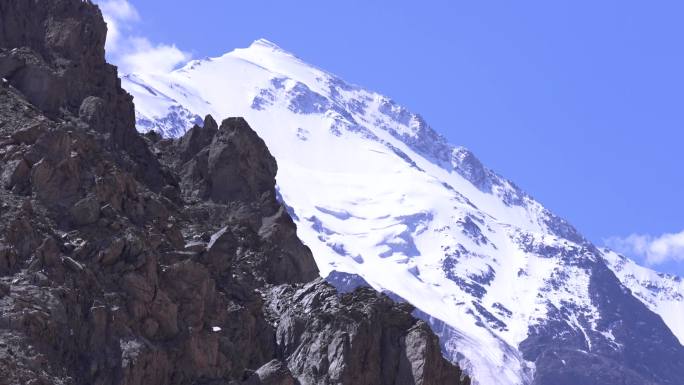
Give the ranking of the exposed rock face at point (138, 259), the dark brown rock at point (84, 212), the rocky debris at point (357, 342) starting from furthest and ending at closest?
the rocky debris at point (357, 342)
the dark brown rock at point (84, 212)
the exposed rock face at point (138, 259)

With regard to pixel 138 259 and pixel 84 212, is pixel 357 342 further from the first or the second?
pixel 84 212

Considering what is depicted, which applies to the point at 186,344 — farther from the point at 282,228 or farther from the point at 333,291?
the point at 282,228

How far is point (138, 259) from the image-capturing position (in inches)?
2768

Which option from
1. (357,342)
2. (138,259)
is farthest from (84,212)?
(357,342)

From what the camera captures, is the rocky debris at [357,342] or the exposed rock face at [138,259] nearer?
the exposed rock face at [138,259]

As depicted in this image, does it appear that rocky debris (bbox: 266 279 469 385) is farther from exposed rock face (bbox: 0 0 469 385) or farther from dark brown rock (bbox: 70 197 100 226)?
dark brown rock (bbox: 70 197 100 226)

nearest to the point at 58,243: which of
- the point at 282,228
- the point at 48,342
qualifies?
the point at 48,342

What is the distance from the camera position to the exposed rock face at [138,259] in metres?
65.4

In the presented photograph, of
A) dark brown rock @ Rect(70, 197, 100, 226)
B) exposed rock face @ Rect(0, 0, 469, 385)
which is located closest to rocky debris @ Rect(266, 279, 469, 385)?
exposed rock face @ Rect(0, 0, 469, 385)

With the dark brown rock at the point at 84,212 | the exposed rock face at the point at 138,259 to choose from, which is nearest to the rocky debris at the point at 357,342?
the exposed rock face at the point at 138,259

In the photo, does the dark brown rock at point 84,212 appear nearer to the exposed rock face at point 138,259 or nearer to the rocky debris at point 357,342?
the exposed rock face at point 138,259

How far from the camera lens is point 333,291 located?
82.4 meters

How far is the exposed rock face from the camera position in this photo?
2574 inches

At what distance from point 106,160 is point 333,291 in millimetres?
13335
